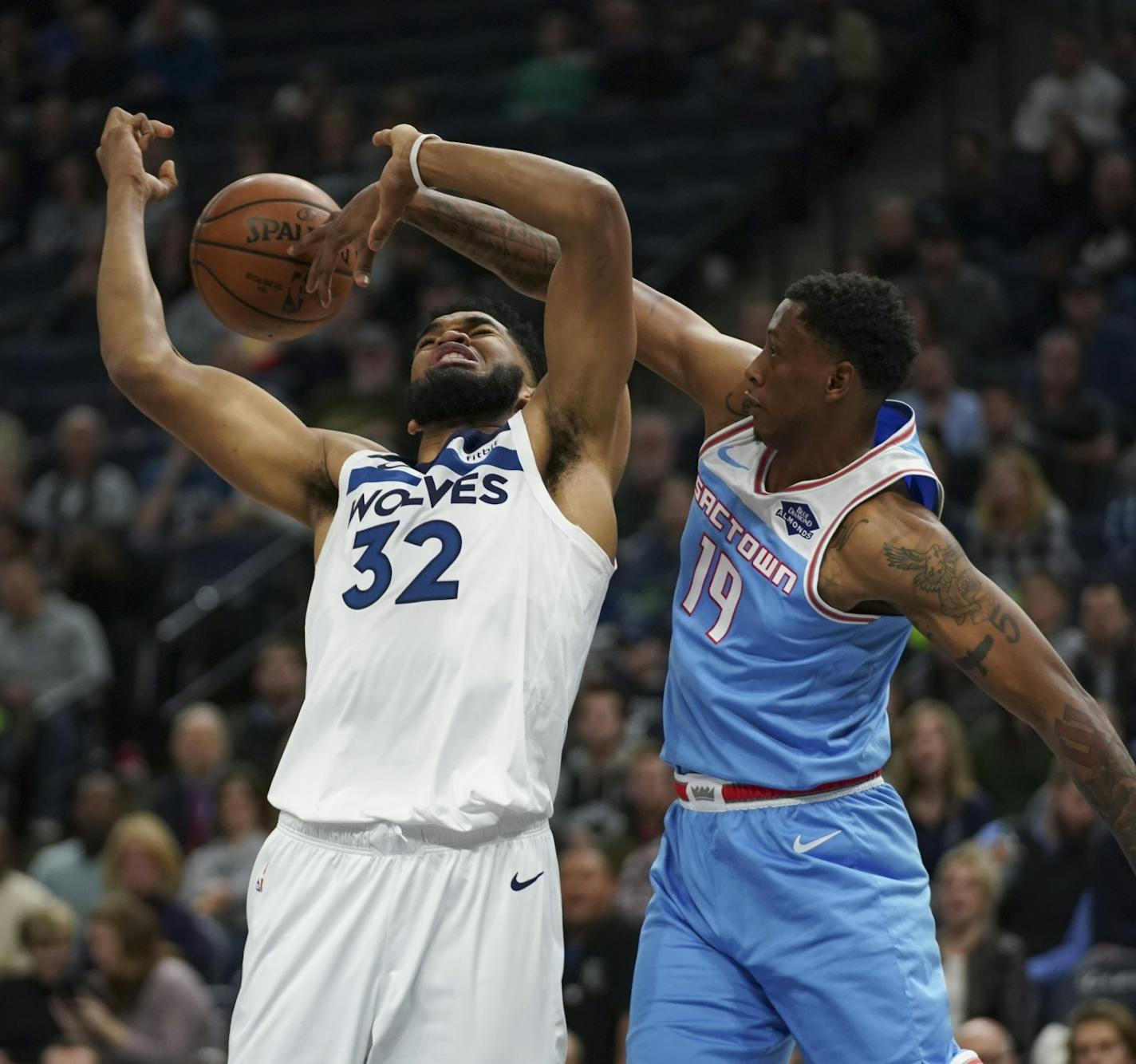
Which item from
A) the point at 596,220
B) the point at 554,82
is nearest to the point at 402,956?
the point at 596,220

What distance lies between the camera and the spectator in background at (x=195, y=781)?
9.41 metres

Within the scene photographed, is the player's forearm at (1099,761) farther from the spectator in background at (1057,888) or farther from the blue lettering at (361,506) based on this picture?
the spectator in background at (1057,888)

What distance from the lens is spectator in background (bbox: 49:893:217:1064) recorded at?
771cm

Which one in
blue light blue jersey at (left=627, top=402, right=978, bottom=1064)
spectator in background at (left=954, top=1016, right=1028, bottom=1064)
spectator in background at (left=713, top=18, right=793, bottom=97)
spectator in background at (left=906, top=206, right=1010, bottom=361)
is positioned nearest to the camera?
blue light blue jersey at (left=627, top=402, right=978, bottom=1064)

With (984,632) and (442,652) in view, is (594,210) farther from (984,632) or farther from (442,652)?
(984,632)

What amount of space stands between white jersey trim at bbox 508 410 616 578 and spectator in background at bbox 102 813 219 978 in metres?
4.64

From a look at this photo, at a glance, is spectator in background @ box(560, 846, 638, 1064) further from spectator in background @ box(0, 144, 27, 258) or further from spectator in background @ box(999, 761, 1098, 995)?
spectator in background @ box(0, 144, 27, 258)

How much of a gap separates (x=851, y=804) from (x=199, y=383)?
1.79m

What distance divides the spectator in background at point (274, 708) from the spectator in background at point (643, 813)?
2.16m

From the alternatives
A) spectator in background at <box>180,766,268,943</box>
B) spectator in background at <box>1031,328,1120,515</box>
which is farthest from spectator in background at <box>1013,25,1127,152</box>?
spectator in background at <box>180,766,268,943</box>

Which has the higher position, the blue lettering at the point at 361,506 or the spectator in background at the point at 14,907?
the blue lettering at the point at 361,506

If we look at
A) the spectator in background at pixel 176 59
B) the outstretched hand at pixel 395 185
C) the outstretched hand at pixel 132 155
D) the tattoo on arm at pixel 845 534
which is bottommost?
the tattoo on arm at pixel 845 534

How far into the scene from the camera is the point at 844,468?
14.3ft

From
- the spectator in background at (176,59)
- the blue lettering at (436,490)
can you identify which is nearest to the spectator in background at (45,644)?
the spectator in background at (176,59)
